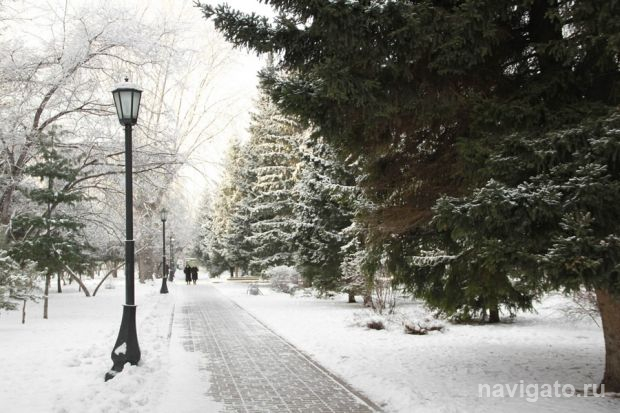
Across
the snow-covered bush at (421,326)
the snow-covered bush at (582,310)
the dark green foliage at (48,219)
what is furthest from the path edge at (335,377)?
the dark green foliage at (48,219)

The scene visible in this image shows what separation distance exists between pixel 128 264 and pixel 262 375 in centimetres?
260

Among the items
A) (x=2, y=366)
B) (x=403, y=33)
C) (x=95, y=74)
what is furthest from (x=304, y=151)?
(x=403, y=33)

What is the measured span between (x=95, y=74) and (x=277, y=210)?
14320 millimetres

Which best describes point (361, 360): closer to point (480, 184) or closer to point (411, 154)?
point (411, 154)

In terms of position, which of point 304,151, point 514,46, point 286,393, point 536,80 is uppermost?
point 304,151

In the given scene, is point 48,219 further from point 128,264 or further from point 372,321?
point 372,321

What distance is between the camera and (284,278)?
28.9 m

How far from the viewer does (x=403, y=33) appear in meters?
5.55

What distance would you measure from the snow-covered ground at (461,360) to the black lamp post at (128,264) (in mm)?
3171

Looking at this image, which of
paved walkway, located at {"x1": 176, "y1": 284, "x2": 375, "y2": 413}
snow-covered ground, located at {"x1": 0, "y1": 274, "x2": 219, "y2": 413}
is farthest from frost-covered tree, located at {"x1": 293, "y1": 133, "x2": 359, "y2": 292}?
snow-covered ground, located at {"x1": 0, "y1": 274, "x2": 219, "y2": 413}

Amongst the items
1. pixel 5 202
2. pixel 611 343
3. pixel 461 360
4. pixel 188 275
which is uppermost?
pixel 5 202

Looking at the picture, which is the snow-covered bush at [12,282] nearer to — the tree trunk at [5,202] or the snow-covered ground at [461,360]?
the tree trunk at [5,202]

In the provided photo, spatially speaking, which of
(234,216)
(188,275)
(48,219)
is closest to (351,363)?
(48,219)

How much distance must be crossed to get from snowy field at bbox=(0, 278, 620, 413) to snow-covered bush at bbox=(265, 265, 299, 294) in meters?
12.6
